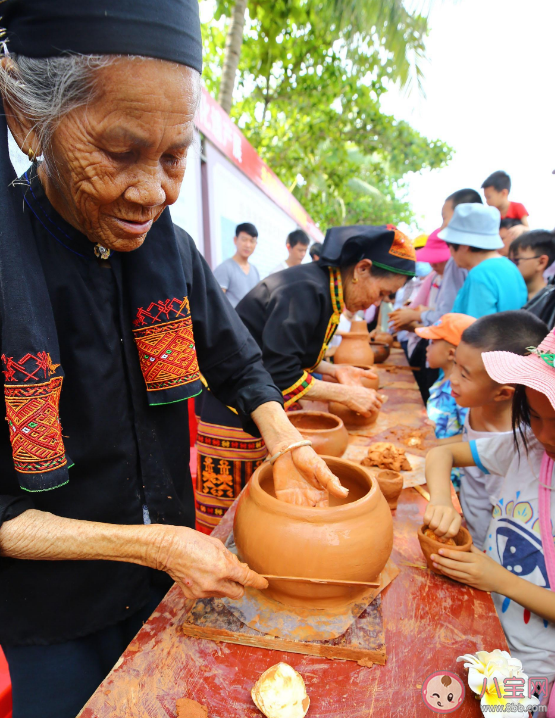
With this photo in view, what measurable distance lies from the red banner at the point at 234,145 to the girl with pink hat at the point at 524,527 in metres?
4.04

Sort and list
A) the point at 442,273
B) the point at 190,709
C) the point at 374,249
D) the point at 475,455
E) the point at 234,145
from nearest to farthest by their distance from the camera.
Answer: the point at 190,709 → the point at 475,455 → the point at 374,249 → the point at 442,273 → the point at 234,145

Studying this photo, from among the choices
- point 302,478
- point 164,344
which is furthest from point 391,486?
point 164,344

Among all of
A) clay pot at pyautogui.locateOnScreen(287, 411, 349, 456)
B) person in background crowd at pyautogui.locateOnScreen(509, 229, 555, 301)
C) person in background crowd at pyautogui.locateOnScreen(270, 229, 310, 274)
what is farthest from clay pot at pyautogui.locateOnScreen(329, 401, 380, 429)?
person in background crowd at pyautogui.locateOnScreen(270, 229, 310, 274)

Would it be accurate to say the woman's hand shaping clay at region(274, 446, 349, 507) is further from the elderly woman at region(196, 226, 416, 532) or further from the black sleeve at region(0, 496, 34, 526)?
the elderly woman at region(196, 226, 416, 532)

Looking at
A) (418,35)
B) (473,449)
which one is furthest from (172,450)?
(418,35)

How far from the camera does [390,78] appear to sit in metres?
9.75

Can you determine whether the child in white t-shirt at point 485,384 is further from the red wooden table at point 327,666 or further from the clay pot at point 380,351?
the clay pot at point 380,351

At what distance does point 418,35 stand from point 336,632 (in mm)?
10980

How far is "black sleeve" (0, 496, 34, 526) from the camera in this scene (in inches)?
37.0

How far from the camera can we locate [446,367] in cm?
301

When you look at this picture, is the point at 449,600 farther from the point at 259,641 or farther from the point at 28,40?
the point at 28,40

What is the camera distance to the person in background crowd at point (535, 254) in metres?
3.98

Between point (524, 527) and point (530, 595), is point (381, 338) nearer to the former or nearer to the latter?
point (524, 527)

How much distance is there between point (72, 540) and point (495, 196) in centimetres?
562
